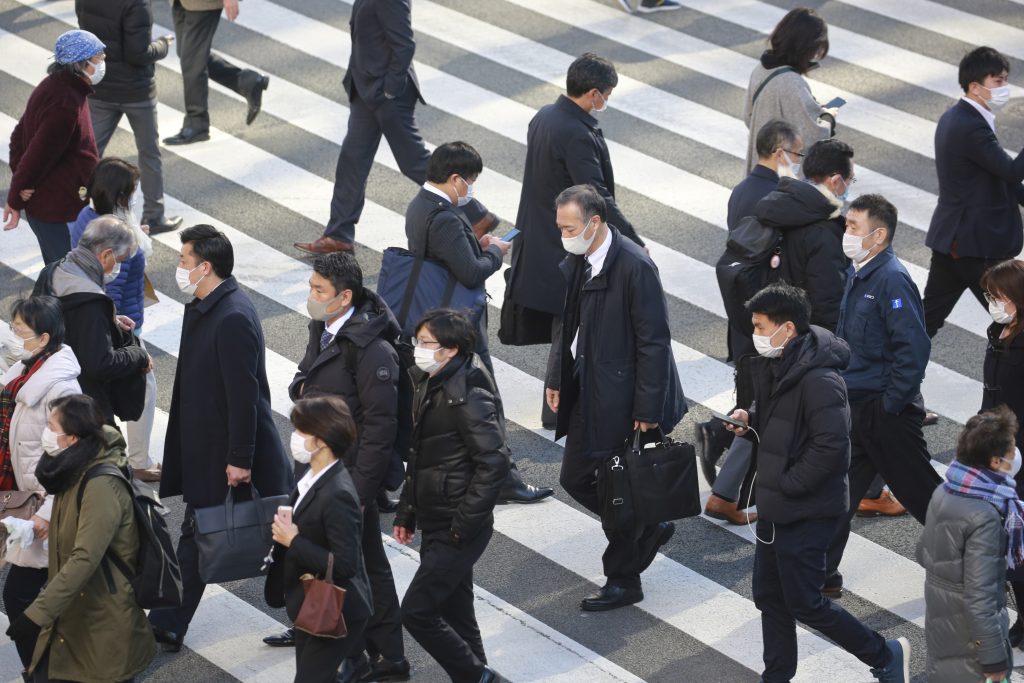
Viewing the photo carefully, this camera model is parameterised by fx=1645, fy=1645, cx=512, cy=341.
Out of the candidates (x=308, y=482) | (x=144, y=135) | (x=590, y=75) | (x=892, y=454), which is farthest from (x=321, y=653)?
(x=144, y=135)

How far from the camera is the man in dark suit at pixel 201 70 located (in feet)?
43.4

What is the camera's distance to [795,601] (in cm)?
703

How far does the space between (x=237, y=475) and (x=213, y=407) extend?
0.33 meters

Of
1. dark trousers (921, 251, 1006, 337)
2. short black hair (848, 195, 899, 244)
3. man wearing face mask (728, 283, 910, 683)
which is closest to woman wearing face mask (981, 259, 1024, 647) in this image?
short black hair (848, 195, 899, 244)

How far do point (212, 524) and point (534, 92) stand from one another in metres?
7.70

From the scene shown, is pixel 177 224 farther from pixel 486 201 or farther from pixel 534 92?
pixel 534 92

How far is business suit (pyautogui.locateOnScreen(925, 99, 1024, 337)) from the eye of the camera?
32.3 ft

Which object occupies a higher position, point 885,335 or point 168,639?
point 885,335

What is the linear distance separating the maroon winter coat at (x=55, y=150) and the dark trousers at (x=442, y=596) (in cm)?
435

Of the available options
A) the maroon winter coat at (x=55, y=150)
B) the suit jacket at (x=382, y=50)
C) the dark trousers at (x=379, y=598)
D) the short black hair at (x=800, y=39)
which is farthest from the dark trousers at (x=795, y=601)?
the suit jacket at (x=382, y=50)

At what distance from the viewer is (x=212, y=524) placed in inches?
283

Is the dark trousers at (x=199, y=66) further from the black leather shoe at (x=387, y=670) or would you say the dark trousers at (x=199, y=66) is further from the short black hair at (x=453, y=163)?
the black leather shoe at (x=387, y=670)

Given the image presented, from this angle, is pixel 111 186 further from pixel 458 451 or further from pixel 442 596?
Answer: pixel 442 596

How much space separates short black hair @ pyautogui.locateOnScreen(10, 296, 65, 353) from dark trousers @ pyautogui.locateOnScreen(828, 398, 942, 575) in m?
3.76
